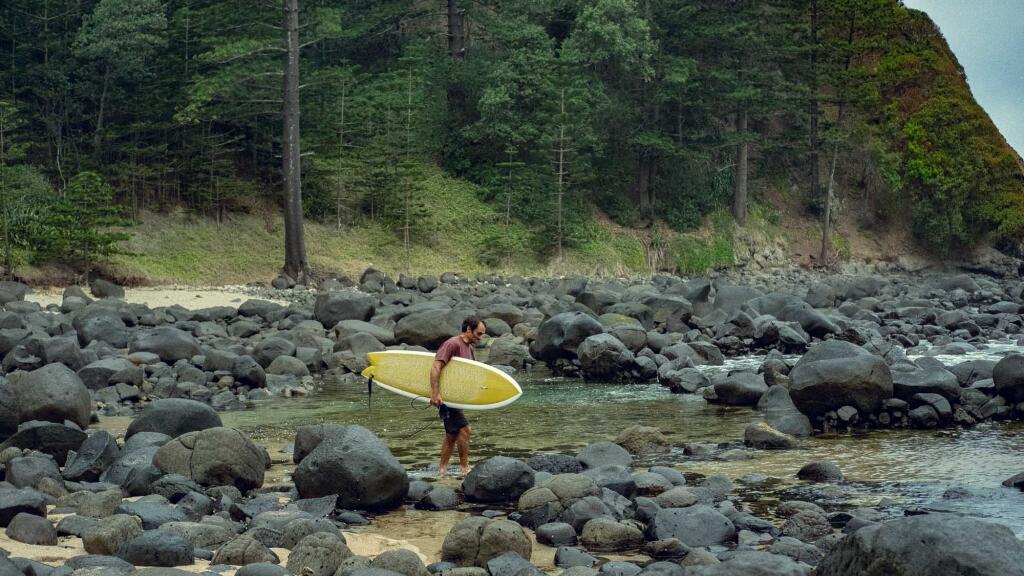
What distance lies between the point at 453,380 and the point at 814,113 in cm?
3836

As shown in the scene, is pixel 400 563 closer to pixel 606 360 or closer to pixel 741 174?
pixel 606 360

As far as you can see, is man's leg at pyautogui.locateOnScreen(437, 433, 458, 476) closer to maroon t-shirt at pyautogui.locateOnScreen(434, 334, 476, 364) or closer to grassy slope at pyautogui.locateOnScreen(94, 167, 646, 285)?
maroon t-shirt at pyautogui.locateOnScreen(434, 334, 476, 364)

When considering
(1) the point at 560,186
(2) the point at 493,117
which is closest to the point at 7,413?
(1) the point at 560,186

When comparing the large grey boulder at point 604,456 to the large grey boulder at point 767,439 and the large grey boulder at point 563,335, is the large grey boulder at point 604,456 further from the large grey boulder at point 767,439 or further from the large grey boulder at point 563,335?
the large grey boulder at point 563,335

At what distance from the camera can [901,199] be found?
4853cm

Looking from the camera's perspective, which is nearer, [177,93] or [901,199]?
[177,93]

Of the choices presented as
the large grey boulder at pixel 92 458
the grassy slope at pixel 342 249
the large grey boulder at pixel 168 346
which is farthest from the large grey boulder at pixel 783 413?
the grassy slope at pixel 342 249

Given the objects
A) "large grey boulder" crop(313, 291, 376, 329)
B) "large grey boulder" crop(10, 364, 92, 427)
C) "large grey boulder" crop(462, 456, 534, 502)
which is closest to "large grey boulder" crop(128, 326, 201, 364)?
"large grey boulder" crop(313, 291, 376, 329)

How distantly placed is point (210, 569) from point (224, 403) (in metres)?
7.54

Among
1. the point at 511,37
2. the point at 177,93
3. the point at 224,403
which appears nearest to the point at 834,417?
the point at 224,403

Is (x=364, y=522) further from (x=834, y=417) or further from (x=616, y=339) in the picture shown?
(x=616, y=339)

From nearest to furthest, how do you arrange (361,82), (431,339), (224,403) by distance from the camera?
(224,403) → (431,339) → (361,82)

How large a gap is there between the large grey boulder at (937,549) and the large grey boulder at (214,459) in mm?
5166

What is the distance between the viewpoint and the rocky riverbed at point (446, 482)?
639 cm
